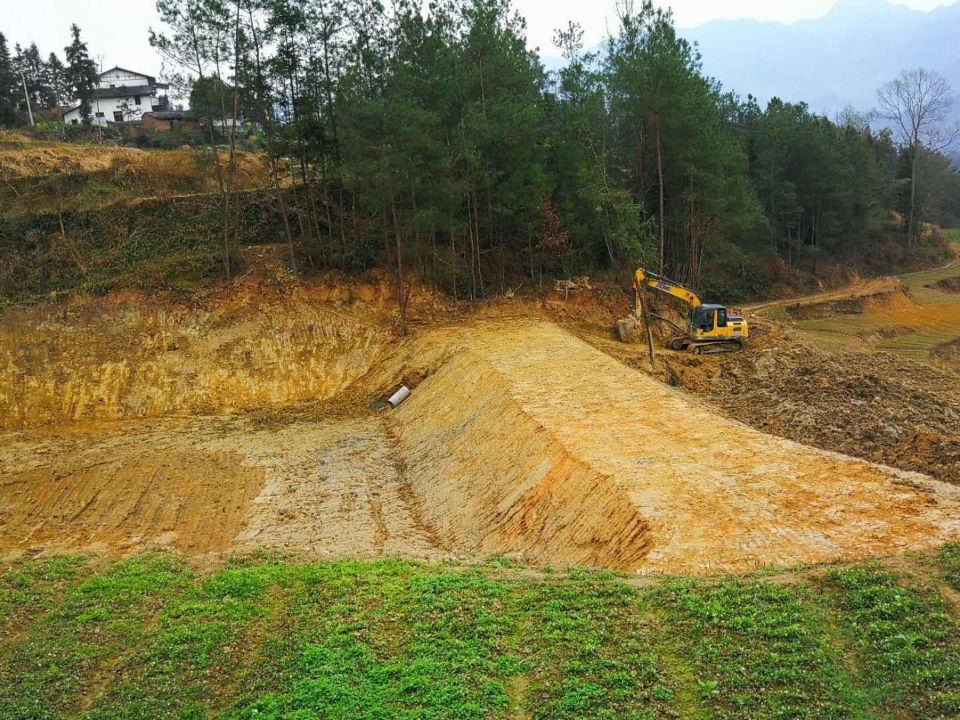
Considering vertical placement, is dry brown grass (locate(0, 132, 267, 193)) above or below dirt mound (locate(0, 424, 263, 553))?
above

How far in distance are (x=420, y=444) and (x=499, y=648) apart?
12040 mm

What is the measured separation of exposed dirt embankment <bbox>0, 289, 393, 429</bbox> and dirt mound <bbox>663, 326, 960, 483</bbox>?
45.4 feet

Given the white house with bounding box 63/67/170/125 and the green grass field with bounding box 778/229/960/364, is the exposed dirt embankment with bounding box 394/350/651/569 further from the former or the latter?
the white house with bounding box 63/67/170/125

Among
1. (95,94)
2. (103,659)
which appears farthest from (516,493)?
(95,94)

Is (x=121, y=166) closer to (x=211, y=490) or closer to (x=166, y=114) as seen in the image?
(x=166, y=114)

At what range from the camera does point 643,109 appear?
29.2 meters

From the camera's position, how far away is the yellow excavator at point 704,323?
26.4m

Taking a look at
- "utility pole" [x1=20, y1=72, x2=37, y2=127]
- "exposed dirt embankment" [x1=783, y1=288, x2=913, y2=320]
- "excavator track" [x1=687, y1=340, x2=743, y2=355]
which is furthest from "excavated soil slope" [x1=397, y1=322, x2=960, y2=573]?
"utility pole" [x1=20, y1=72, x2=37, y2=127]

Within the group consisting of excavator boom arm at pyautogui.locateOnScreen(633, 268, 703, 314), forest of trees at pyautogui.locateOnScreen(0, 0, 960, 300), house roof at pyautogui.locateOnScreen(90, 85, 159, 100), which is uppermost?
house roof at pyautogui.locateOnScreen(90, 85, 159, 100)

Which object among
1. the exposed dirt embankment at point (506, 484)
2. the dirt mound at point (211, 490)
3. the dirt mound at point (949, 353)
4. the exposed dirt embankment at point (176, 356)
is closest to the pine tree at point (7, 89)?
the exposed dirt embankment at point (176, 356)

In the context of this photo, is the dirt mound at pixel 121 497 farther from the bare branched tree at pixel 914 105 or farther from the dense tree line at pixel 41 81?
the bare branched tree at pixel 914 105

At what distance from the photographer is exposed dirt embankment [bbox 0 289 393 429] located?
78.6 feet

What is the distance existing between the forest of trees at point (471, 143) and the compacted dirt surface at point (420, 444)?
12.2 ft

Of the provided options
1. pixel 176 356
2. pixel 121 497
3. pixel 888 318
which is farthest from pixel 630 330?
pixel 121 497
